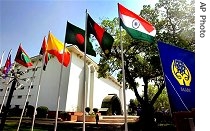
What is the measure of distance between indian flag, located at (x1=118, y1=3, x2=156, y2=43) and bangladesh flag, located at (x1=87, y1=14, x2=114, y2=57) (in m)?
0.85

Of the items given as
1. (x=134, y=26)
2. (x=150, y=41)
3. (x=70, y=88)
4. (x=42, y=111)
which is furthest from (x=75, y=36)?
(x=42, y=111)

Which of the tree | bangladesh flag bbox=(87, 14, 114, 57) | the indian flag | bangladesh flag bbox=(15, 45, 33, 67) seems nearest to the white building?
the tree

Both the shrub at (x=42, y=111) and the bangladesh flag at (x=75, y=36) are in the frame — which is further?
the shrub at (x=42, y=111)

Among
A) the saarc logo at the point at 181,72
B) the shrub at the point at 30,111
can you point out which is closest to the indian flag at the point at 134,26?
the saarc logo at the point at 181,72

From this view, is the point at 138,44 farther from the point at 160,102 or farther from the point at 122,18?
the point at 160,102

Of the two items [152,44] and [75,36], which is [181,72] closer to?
[75,36]

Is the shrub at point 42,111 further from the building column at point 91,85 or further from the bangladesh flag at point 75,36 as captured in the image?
the bangladesh flag at point 75,36

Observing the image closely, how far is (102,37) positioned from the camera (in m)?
9.38

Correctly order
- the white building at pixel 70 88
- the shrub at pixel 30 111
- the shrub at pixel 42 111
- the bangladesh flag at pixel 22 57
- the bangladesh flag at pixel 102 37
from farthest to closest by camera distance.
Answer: the shrub at pixel 30 111, the white building at pixel 70 88, the shrub at pixel 42 111, the bangladesh flag at pixel 22 57, the bangladesh flag at pixel 102 37

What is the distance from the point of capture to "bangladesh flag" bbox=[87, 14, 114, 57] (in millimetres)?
9146

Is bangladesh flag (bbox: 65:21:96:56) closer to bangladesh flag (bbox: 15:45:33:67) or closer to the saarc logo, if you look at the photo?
bangladesh flag (bbox: 15:45:33:67)

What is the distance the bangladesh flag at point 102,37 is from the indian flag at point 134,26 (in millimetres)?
855

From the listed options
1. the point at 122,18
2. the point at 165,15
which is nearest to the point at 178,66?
the point at 122,18

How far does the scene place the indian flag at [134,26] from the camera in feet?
28.0
